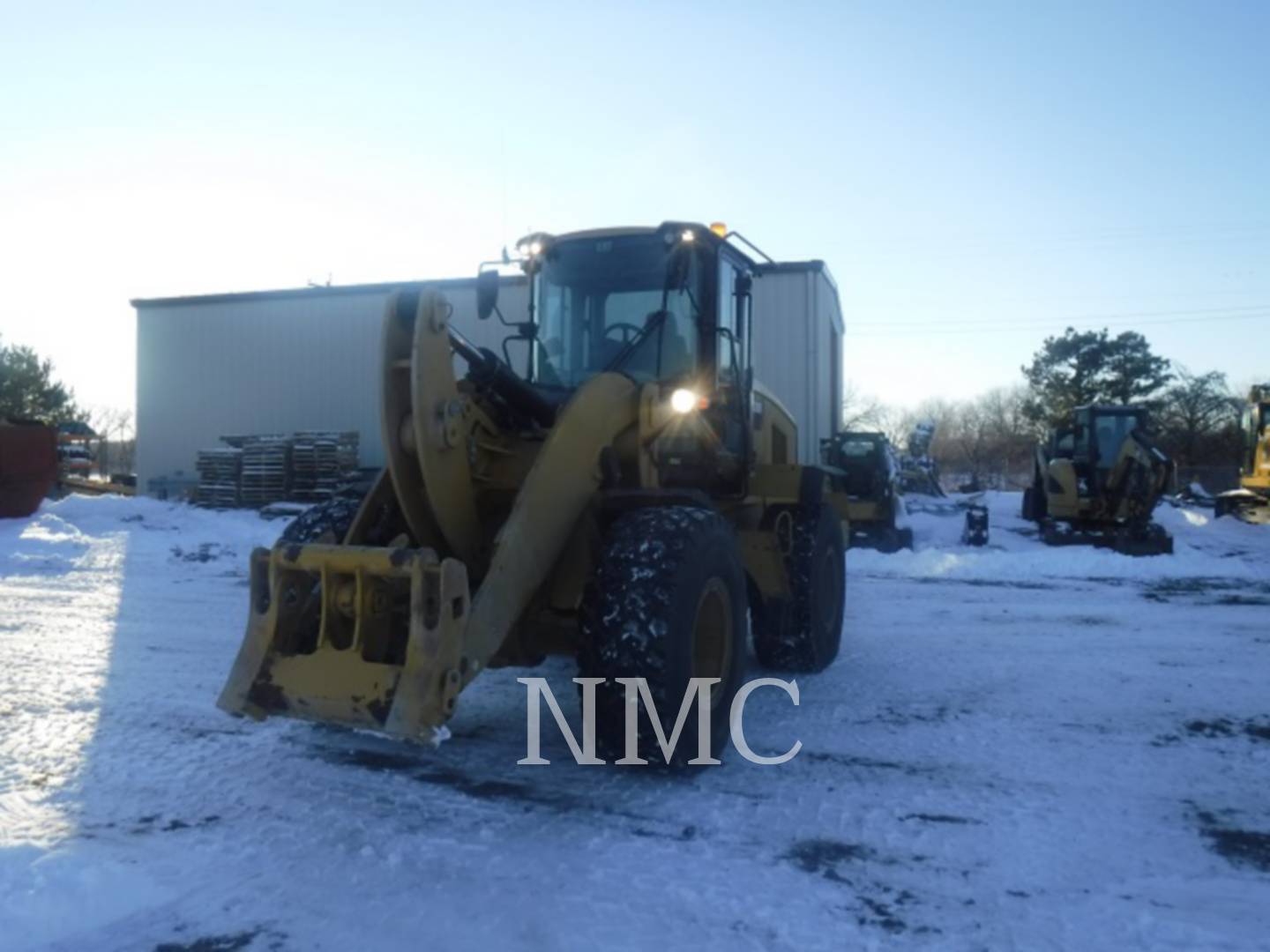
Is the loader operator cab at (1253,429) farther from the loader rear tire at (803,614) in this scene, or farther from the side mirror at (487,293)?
the side mirror at (487,293)

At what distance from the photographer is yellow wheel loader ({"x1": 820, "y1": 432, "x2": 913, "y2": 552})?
729 inches

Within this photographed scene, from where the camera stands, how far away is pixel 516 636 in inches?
211

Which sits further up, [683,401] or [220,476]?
[683,401]

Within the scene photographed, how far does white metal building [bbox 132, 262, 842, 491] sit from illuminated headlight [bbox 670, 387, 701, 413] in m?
17.2

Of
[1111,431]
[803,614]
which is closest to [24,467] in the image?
[803,614]

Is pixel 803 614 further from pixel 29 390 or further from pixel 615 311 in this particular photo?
pixel 29 390

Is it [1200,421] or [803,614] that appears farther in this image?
[1200,421]

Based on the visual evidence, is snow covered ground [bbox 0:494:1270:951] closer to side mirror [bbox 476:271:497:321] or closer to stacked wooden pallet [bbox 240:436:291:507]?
side mirror [bbox 476:271:497:321]

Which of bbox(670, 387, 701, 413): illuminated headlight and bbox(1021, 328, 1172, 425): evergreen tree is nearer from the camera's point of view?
bbox(670, 387, 701, 413): illuminated headlight

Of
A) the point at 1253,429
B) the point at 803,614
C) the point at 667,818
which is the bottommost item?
the point at 667,818

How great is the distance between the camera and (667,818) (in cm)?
460

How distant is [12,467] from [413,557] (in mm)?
17501

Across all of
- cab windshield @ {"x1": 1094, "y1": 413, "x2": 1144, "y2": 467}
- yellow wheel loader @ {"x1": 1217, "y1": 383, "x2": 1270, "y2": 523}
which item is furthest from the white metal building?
yellow wheel loader @ {"x1": 1217, "y1": 383, "x2": 1270, "y2": 523}

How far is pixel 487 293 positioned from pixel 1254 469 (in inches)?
891
